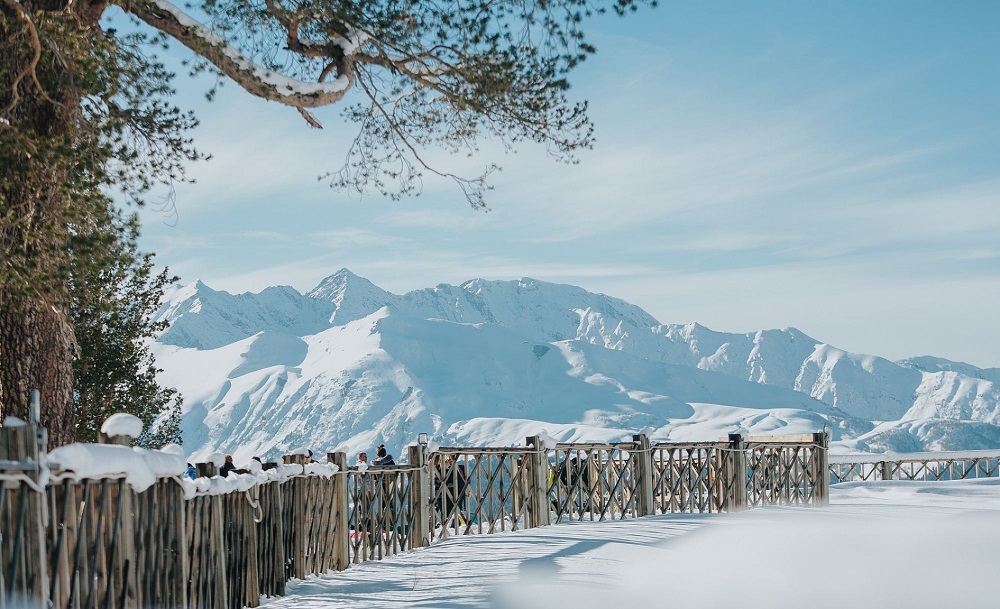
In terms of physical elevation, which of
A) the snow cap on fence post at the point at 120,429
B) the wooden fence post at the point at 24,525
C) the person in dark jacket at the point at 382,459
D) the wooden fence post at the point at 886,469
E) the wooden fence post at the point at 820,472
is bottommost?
the wooden fence post at the point at 886,469

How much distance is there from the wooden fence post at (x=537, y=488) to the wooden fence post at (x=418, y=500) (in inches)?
73.6

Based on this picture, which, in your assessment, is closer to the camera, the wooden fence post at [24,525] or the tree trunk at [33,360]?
the wooden fence post at [24,525]

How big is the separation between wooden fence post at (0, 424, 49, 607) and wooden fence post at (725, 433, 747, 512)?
35.9 ft

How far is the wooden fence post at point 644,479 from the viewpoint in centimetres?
1277

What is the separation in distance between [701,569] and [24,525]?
441cm

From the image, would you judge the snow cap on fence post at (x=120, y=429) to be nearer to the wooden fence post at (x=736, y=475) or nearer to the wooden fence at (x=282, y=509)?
the wooden fence at (x=282, y=509)

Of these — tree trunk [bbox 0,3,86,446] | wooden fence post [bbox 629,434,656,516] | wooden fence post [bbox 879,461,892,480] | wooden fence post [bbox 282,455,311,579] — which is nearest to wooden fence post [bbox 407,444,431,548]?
wooden fence post [bbox 282,455,311,579]

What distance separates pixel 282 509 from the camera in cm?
681

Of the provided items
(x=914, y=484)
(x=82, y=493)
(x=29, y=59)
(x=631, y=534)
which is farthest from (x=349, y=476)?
(x=914, y=484)

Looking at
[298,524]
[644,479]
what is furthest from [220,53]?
[644,479]

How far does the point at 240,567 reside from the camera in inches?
230

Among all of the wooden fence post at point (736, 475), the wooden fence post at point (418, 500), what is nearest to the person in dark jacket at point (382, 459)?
the wooden fence post at point (418, 500)

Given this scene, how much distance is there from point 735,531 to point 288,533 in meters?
4.24

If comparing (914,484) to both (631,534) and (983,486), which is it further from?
(631,534)
